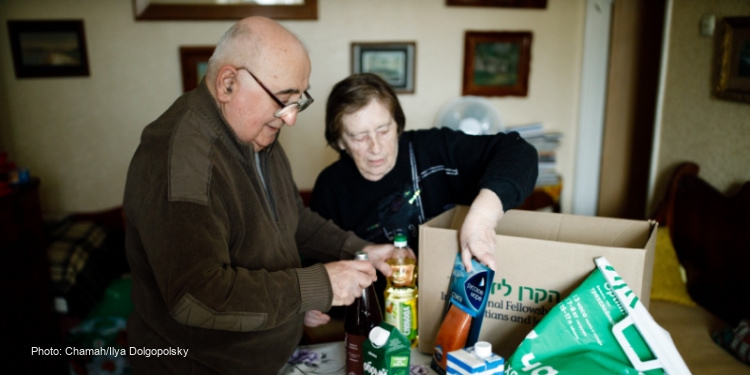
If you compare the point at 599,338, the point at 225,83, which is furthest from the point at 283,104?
the point at 599,338

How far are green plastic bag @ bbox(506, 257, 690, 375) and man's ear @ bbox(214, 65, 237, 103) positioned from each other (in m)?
0.78

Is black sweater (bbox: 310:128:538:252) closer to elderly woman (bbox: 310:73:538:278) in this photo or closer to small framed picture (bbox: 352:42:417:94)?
elderly woman (bbox: 310:73:538:278)

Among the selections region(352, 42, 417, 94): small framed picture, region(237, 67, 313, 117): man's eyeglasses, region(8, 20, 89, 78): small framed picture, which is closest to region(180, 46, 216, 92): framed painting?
region(8, 20, 89, 78): small framed picture

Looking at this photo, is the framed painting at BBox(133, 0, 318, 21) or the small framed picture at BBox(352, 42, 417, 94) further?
the small framed picture at BBox(352, 42, 417, 94)

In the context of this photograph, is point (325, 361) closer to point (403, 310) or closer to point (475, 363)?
point (403, 310)

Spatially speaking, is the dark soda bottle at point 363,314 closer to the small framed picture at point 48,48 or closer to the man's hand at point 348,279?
the man's hand at point 348,279

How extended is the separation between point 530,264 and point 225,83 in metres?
0.73

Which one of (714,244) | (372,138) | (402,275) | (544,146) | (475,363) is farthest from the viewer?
(544,146)

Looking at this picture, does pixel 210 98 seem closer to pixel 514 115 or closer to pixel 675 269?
pixel 675 269

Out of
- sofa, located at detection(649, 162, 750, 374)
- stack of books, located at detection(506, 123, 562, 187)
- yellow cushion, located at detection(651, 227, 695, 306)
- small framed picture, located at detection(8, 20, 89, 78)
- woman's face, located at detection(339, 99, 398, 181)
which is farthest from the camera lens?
stack of books, located at detection(506, 123, 562, 187)

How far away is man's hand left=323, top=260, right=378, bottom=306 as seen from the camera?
45.3 inches

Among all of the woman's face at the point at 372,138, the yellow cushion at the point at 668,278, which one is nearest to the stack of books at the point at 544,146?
the yellow cushion at the point at 668,278

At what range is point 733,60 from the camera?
232 centimetres

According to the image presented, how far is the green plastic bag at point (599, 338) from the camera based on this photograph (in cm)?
97
